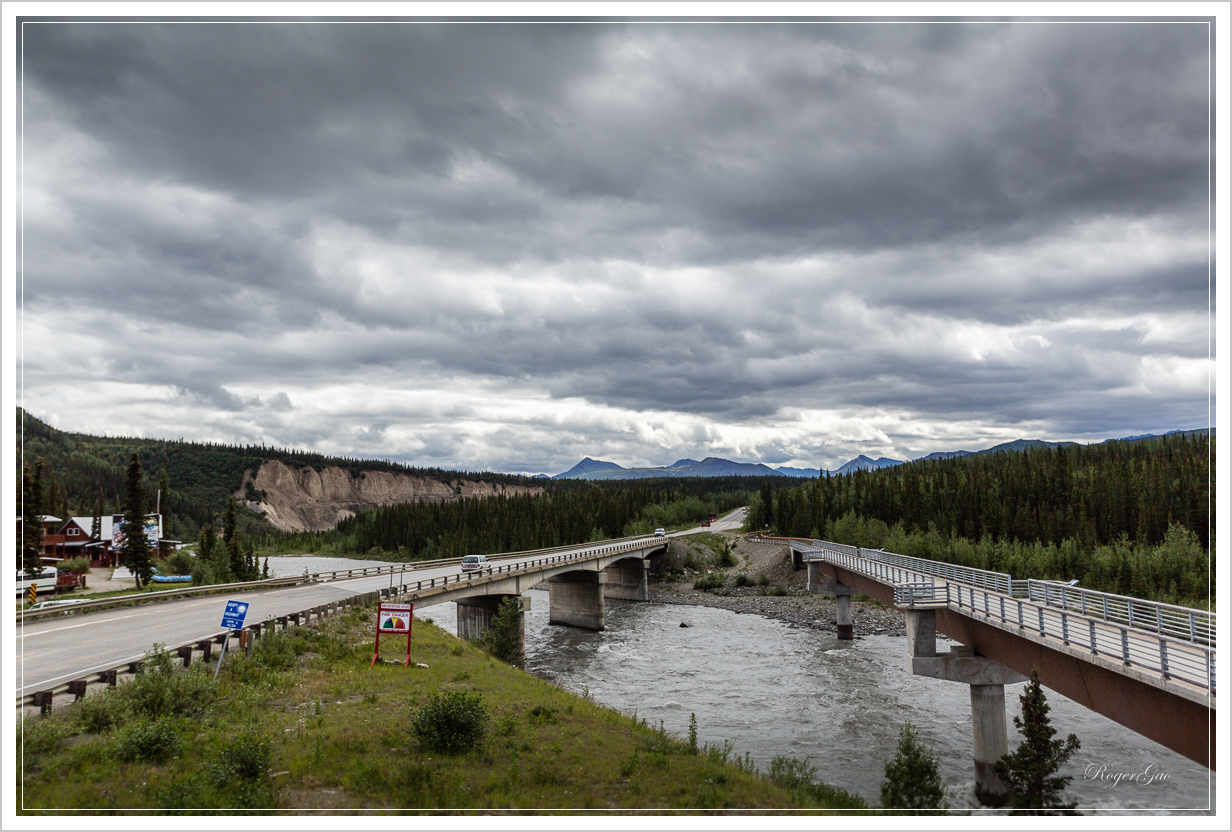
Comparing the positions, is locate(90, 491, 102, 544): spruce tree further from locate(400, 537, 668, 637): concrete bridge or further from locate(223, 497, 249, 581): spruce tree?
locate(400, 537, 668, 637): concrete bridge

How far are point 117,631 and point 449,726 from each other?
20922mm

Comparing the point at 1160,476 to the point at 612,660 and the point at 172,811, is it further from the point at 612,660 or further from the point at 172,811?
the point at 172,811

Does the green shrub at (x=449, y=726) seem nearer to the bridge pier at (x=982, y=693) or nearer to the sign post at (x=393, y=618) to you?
the sign post at (x=393, y=618)

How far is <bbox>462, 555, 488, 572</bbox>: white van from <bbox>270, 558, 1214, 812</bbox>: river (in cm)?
871

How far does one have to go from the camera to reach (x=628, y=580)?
327 feet

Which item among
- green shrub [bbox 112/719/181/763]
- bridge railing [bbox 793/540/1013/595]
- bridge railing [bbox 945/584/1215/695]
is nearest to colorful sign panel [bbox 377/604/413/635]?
green shrub [bbox 112/719/181/763]

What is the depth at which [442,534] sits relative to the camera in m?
147

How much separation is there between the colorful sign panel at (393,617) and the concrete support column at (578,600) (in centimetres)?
4371

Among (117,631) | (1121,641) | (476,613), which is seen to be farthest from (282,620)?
(1121,641)

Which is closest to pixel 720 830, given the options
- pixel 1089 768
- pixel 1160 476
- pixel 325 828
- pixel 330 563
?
pixel 325 828

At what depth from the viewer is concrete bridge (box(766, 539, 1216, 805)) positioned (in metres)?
16.3

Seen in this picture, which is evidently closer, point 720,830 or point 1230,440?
point 720,830

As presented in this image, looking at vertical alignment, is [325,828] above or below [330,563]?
above

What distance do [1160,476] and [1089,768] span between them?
8839cm
